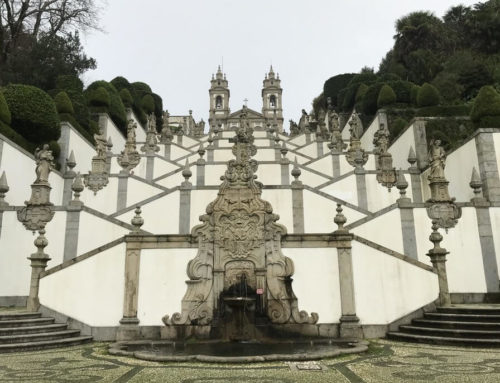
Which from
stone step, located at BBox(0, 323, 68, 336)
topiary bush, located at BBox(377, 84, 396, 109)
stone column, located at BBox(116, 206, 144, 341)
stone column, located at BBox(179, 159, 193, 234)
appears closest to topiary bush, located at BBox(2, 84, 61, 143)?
stone column, located at BBox(179, 159, 193, 234)

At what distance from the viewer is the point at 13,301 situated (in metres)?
13.0

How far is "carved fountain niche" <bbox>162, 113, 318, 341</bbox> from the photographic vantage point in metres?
8.89

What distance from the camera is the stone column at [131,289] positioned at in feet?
29.6

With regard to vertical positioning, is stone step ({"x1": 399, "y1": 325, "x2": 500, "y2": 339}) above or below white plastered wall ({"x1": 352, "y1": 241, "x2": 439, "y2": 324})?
below

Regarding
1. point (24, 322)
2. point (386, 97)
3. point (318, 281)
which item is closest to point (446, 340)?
point (318, 281)

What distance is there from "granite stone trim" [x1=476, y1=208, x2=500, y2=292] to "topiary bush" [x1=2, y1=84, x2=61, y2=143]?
1794cm

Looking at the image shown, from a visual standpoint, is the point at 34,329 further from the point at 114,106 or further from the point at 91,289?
the point at 114,106

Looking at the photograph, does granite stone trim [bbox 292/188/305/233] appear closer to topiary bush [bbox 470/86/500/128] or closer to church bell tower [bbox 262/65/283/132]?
topiary bush [bbox 470/86/500/128]

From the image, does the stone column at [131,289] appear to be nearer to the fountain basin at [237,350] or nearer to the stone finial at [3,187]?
the fountain basin at [237,350]

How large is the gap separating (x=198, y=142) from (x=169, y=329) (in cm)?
2558

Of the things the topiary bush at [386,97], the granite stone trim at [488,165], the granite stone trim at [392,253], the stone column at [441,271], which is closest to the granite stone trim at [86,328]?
the granite stone trim at [392,253]

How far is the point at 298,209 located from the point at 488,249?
6210 mm

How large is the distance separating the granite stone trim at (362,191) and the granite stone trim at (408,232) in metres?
3.70

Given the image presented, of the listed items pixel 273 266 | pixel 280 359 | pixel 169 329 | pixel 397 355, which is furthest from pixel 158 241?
pixel 397 355
